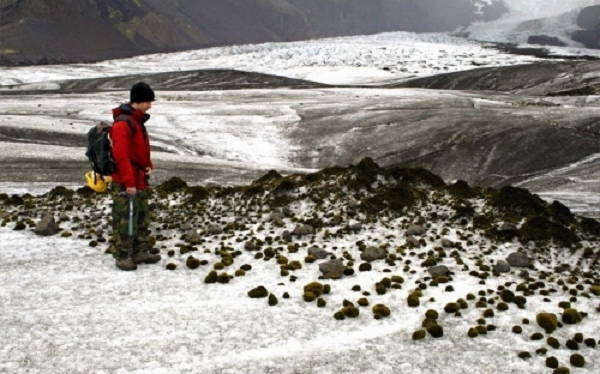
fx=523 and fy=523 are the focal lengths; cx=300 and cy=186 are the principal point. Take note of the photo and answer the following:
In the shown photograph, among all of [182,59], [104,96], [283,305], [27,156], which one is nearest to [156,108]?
[104,96]

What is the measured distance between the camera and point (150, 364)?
635 centimetres

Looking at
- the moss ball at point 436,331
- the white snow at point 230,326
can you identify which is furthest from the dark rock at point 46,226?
the moss ball at point 436,331

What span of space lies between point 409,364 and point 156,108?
34.0m

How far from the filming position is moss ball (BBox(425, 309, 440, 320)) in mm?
7510

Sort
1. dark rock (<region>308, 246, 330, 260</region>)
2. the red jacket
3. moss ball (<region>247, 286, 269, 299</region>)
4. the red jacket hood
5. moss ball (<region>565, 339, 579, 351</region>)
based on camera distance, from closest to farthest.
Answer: moss ball (<region>565, 339, 579, 351</region>), moss ball (<region>247, 286, 269, 299</region>), the red jacket, the red jacket hood, dark rock (<region>308, 246, 330, 260</region>)

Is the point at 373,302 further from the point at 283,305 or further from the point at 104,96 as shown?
the point at 104,96

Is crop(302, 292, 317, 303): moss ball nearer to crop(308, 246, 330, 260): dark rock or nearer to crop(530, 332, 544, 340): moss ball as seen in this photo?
crop(308, 246, 330, 260): dark rock

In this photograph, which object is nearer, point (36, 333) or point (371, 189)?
point (36, 333)

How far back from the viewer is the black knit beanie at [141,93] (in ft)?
Answer: 27.8

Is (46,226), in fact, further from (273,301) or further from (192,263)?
(273,301)

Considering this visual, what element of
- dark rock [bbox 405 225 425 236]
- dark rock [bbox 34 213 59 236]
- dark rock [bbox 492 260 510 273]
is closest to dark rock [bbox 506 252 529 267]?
dark rock [bbox 492 260 510 273]

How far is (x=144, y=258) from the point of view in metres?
9.45

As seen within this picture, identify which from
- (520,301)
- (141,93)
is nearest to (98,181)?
(141,93)

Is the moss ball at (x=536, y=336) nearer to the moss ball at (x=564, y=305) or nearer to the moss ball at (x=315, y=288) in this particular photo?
the moss ball at (x=564, y=305)
